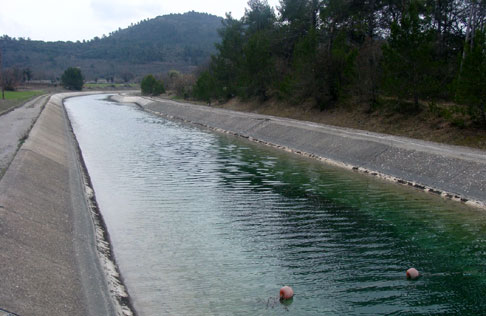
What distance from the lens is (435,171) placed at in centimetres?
2277

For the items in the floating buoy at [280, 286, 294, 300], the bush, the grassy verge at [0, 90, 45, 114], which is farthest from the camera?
the bush

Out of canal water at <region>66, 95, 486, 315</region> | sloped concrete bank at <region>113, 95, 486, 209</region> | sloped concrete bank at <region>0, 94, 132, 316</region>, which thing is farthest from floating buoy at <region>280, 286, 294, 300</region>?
sloped concrete bank at <region>113, 95, 486, 209</region>

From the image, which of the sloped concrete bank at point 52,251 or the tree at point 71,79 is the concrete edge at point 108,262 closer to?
the sloped concrete bank at point 52,251

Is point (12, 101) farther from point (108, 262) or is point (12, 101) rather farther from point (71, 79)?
point (71, 79)

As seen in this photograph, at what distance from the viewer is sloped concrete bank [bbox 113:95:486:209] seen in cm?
2080

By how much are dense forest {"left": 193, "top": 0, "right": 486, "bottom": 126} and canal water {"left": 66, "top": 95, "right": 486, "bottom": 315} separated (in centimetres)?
1261

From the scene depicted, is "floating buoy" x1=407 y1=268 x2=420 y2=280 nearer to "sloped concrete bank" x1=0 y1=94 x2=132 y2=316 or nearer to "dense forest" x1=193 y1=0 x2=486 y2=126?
"sloped concrete bank" x1=0 y1=94 x2=132 y2=316

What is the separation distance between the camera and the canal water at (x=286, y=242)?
10.5 metres

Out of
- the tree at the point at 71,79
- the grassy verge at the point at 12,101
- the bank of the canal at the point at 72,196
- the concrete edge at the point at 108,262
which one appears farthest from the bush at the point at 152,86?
the concrete edge at the point at 108,262

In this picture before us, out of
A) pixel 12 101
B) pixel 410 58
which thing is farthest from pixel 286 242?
pixel 12 101

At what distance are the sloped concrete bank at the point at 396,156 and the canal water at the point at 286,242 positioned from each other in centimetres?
125

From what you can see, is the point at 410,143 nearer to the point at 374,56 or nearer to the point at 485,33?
the point at 485,33

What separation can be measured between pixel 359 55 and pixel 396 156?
1902cm

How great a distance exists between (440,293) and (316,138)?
2456 centimetres
